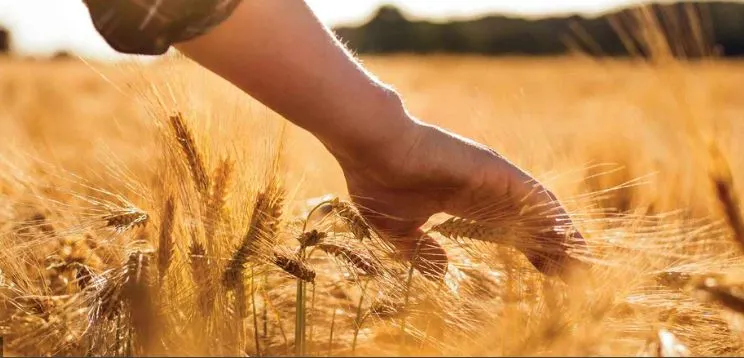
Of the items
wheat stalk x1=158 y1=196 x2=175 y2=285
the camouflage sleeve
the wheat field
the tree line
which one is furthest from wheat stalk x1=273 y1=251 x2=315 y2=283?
the tree line

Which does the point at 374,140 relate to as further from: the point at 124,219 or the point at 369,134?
the point at 124,219

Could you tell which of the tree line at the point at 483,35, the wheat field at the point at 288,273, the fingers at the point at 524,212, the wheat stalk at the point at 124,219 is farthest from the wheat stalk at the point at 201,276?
the tree line at the point at 483,35

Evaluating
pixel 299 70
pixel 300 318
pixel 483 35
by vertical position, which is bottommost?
pixel 300 318

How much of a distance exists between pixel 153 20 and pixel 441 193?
373 millimetres

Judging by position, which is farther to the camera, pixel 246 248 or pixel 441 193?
pixel 441 193

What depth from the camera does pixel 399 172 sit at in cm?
97

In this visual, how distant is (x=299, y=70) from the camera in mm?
870

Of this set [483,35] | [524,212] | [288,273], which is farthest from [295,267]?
[483,35]

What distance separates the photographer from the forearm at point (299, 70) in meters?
0.86

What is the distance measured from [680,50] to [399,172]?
33cm

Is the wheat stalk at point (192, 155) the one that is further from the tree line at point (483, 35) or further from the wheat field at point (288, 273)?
the tree line at point (483, 35)

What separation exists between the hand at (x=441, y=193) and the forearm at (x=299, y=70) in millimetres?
47

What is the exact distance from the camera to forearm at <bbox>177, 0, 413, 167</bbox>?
86cm

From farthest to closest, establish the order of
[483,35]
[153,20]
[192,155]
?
[483,35] → [192,155] → [153,20]
